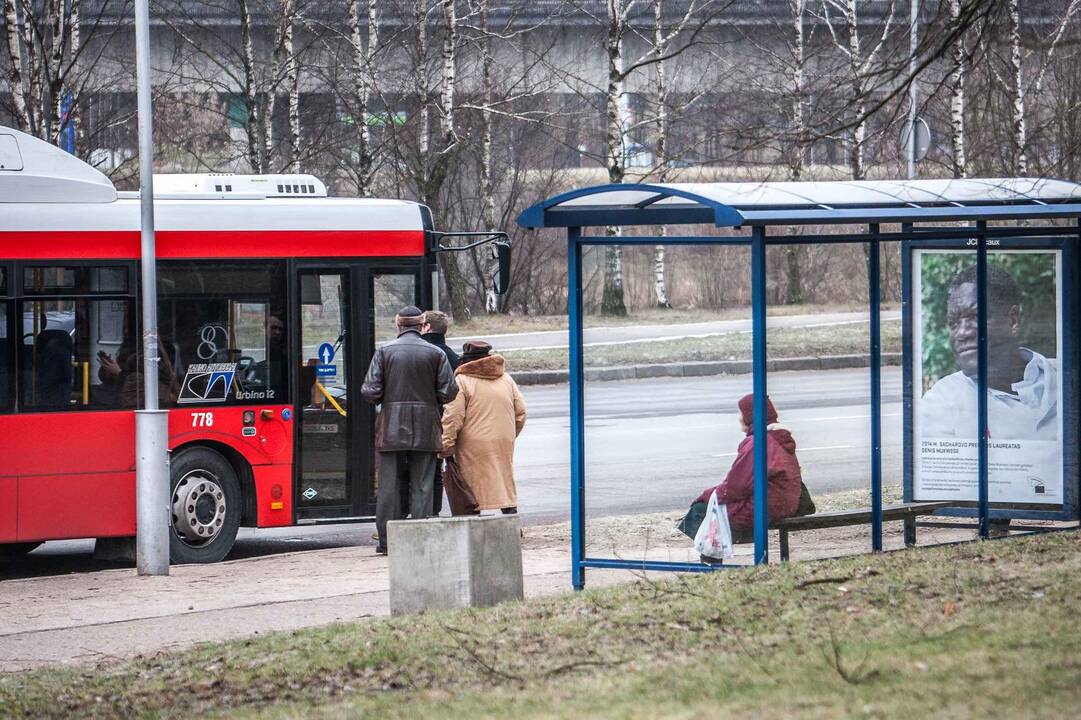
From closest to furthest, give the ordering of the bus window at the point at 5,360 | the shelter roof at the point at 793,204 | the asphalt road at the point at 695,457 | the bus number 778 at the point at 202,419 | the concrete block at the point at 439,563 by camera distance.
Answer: the concrete block at the point at 439,563
the shelter roof at the point at 793,204
the asphalt road at the point at 695,457
the bus window at the point at 5,360
the bus number 778 at the point at 202,419

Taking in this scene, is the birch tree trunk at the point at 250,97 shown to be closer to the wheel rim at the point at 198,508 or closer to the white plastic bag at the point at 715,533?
the wheel rim at the point at 198,508

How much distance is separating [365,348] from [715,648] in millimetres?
5807

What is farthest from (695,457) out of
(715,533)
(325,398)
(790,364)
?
(325,398)

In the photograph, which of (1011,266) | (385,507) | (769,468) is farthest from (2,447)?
(1011,266)

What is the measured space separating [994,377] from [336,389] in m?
4.74

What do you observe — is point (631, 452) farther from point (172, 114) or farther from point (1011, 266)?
point (172, 114)

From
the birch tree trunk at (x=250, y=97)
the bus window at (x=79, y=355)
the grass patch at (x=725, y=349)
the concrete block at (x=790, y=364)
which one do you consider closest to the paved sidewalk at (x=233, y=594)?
the concrete block at (x=790, y=364)

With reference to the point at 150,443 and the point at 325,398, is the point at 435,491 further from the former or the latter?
the point at 150,443

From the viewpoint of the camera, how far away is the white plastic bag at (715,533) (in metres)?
8.98

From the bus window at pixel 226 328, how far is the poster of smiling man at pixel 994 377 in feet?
15.1

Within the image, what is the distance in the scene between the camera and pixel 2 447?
1071 centimetres

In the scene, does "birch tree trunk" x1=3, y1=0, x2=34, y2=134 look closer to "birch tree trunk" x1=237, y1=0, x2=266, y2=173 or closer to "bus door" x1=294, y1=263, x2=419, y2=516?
"birch tree trunk" x1=237, y1=0, x2=266, y2=173

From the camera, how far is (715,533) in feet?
29.6

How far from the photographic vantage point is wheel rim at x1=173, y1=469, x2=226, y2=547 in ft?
37.4
